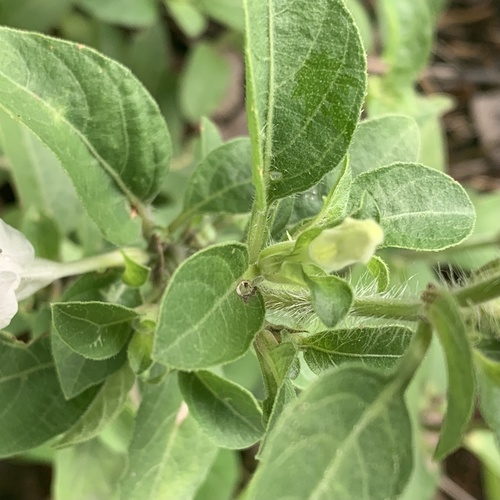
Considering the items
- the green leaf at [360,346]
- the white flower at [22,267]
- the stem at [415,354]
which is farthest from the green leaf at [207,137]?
the stem at [415,354]

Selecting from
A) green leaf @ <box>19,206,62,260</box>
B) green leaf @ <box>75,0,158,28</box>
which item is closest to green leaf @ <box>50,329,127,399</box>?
green leaf @ <box>19,206,62,260</box>

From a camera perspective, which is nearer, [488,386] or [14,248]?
[488,386]

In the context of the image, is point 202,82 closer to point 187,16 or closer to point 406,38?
point 187,16

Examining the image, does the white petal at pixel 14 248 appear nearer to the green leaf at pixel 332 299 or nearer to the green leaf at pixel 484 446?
the green leaf at pixel 332 299

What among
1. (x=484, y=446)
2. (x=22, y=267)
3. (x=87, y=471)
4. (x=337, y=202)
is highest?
(x=337, y=202)

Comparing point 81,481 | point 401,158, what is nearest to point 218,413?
point 401,158

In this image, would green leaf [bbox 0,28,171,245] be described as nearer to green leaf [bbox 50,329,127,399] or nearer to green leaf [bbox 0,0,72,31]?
green leaf [bbox 50,329,127,399]

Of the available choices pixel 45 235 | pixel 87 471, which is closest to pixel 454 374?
pixel 45 235
